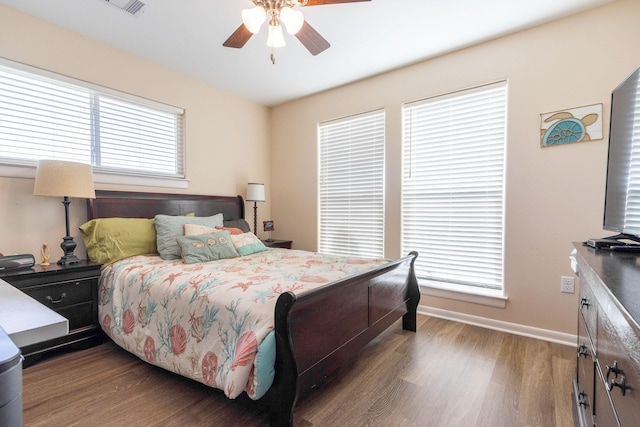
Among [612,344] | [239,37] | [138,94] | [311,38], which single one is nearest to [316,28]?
[311,38]

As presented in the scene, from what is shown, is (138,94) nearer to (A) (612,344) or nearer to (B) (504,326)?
(A) (612,344)

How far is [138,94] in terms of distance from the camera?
294cm

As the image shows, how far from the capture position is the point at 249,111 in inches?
160

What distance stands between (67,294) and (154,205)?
110 cm

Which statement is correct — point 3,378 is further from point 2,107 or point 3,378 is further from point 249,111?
point 249,111

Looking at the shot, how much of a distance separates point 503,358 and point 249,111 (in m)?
3.96

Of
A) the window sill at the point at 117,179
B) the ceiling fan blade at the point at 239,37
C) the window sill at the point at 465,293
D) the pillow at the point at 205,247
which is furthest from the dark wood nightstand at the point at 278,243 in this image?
the ceiling fan blade at the point at 239,37

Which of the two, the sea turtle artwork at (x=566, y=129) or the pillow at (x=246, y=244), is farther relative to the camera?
the pillow at (x=246, y=244)

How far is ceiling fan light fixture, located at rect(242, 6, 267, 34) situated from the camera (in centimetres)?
167

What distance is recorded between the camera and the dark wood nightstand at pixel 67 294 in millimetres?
1968

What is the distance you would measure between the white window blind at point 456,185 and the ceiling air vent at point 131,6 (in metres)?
2.55

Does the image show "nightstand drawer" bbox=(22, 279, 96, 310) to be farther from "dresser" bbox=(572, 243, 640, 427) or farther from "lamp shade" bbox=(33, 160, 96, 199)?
"dresser" bbox=(572, 243, 640, 427)

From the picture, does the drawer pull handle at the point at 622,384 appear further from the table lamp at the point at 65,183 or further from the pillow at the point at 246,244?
the table lamp at the point at 65,183

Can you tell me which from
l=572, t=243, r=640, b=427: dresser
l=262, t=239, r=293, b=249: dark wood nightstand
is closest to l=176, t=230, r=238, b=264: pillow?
l=262, t=239, r=293, b=249: dark wood nightstand
